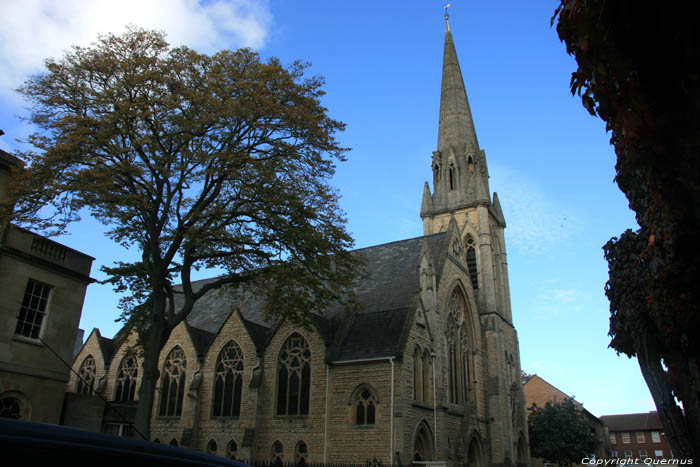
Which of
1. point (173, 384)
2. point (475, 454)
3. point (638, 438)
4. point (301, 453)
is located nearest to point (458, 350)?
point (475, 454)

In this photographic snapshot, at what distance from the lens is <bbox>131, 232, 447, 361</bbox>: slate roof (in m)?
22.6

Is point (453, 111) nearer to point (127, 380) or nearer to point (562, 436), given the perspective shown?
point (562, 436)

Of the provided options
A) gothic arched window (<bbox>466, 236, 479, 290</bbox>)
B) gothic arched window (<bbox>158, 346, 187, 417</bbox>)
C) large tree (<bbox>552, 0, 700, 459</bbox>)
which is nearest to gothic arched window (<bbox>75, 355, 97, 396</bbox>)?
gothic arched window (<bbox>158, 346, 187, 417</bbox>)

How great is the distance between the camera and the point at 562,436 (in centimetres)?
3781

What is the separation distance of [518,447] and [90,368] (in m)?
27.9

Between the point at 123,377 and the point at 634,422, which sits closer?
the point at 123,377

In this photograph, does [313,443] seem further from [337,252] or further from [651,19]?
[651,19]

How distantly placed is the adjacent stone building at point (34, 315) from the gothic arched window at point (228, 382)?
29.9 ft

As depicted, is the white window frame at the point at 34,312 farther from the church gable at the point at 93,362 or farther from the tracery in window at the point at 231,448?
the church gable at the point at 93,362

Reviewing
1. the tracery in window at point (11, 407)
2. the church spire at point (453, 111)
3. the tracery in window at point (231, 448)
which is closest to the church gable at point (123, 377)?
the tracery in window at point (231, 448)

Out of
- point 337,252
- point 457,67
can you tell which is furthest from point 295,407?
point 457,67

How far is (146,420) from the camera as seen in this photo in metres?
14.8

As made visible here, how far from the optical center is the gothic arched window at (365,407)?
21.3 meters

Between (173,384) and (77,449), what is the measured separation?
2845 centimetres
